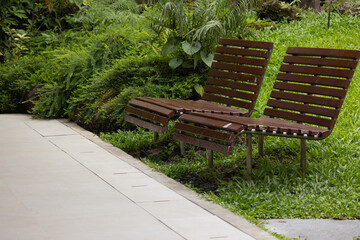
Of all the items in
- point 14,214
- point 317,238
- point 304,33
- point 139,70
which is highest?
point 304,33

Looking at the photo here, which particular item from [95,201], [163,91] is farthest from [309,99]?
[163,91]

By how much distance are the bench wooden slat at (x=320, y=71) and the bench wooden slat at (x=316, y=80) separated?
45 mm

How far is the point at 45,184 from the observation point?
222 inches

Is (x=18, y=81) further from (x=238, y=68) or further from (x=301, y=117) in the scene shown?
(x=301, y=117)

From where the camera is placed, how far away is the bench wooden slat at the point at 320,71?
5943mm

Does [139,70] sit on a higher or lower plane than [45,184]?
higher

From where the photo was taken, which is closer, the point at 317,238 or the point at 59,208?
the point at 317,238

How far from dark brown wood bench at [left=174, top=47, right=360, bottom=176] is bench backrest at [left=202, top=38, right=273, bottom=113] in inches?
11.0

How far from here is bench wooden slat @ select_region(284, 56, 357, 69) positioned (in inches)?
234

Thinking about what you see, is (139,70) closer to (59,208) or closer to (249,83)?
(249,83)

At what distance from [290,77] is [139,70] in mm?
3050

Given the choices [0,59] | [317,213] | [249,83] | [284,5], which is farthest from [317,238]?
[0,59]

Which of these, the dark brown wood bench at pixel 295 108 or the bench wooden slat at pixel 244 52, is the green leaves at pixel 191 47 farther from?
the dark brown wood bench at pixel 295 108

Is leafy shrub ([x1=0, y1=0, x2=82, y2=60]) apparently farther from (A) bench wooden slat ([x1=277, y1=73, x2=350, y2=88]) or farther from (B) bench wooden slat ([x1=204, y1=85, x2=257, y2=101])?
(A) bench wooden slat ([x1=277, y1=73, x2=350, y2=88])
